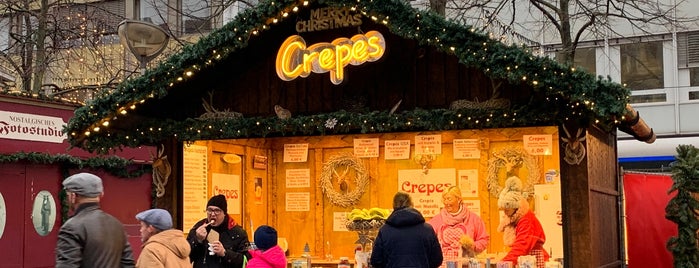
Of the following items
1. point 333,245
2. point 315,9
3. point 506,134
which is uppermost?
point 315,9

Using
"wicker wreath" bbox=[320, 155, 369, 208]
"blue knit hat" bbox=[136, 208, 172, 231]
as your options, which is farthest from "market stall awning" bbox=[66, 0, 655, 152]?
"blue knit hat" bbox=[136, 208, 172, 231]

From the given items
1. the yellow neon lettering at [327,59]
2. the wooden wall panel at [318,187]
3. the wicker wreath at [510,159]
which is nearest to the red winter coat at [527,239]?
the wicker wreath at [510,159]

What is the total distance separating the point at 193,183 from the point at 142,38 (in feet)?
6.16

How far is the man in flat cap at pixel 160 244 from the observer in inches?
249

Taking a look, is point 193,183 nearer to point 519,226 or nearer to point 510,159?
point 510,159

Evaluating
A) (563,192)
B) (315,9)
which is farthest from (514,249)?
(315,9)

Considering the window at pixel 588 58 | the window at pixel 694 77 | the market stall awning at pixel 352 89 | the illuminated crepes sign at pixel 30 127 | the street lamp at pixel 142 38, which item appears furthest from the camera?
the window at pixel 588 58

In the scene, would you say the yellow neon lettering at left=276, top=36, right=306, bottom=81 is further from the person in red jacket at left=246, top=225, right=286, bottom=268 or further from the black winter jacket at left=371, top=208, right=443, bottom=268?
the person in red jacket at left=246, top=225, right=286, bottom=268

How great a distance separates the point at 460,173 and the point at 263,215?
2.80m

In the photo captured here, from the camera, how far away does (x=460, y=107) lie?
9.02 meters

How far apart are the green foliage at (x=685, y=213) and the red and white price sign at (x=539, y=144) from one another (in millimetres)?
4019

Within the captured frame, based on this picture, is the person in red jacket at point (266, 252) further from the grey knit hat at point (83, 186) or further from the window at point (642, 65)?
the window at point (642, 65)

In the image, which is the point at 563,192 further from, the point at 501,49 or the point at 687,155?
the point at 687,155

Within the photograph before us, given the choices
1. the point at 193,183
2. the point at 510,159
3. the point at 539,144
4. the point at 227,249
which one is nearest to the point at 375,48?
the point at 539,144
